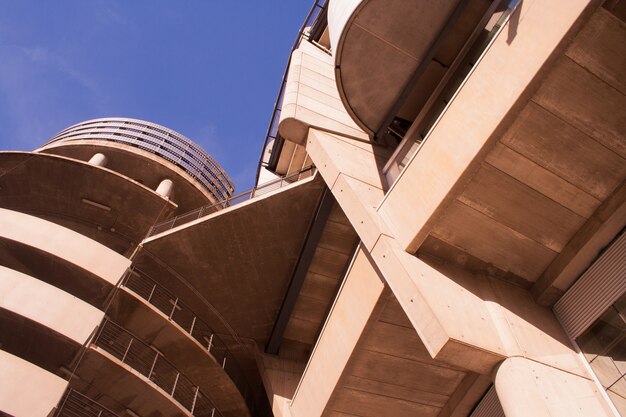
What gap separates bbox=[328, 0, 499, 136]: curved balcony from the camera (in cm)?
914

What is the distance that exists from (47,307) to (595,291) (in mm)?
10910

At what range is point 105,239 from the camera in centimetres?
1758

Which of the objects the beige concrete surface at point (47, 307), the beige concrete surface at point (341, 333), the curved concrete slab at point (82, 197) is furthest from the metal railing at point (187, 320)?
the curved concrete slab at point (82, 197)

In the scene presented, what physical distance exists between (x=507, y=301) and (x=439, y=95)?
4.72m

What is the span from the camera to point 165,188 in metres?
20.7

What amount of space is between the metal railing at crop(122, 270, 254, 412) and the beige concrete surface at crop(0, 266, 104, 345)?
182 centimetres

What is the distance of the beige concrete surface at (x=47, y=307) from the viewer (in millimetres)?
10250

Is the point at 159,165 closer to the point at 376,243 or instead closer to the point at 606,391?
the point at 376,243

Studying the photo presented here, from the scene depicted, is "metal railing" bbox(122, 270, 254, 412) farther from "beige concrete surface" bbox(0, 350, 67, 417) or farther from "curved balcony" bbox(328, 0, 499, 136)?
"curved balcony" bbox(328, 0, 499, 136)

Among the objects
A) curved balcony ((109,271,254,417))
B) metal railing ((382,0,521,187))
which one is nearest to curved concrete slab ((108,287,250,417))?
curved balcony ((109,271,254,417))

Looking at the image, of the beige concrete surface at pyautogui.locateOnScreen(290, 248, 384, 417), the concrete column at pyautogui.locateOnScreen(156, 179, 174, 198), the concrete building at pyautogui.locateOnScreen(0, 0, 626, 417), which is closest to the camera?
the concrete building at pyautogui.locateOnScreen(0, 0, 626, 417)

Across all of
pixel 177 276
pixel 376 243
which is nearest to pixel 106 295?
pixel 177 276

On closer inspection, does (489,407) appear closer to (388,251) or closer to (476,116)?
(388,251)

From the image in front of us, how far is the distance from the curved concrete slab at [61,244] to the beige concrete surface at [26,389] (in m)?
3.07
